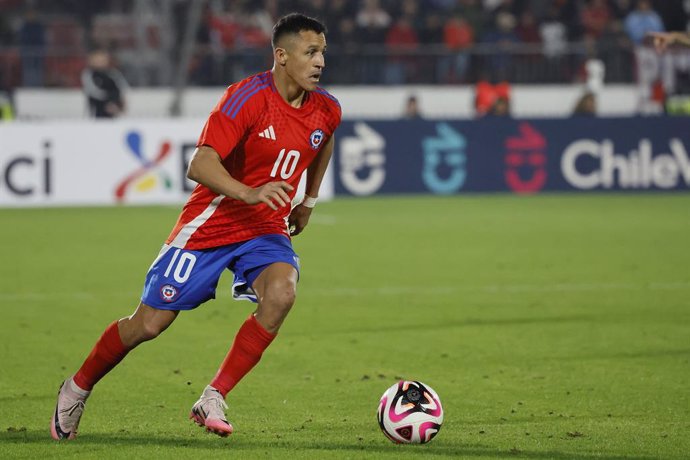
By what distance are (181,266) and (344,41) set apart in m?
19.8

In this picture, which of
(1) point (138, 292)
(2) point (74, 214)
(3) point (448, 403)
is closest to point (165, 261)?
(3) point (448, 403)

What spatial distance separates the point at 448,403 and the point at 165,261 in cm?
176

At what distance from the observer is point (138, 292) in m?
11.3

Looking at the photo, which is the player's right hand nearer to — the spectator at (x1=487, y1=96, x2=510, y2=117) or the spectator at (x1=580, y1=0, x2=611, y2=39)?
the spectator at (x1=487, y1=96, x2=510, y2=117)

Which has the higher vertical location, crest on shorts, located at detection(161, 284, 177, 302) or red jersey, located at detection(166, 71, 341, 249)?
red jersey, located at detection(166, 71, 341, 249)

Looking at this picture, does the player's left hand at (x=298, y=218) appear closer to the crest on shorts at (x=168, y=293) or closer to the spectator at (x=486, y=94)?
the crest on shorts at (x=168, y=293)

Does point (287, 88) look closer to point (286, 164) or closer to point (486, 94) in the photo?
point (286, 164)

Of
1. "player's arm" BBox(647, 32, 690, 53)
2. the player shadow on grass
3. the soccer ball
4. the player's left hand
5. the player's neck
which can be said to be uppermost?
"player's arm" BBox(647, 32, 690, 53)

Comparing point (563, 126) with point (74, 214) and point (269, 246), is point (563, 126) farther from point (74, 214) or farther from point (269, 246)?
point (269, 246)

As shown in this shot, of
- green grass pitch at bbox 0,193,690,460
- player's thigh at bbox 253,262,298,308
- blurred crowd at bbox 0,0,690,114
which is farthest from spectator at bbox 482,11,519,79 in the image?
player's thigh at bbox 253,262,298,308

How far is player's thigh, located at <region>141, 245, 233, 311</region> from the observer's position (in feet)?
19.1

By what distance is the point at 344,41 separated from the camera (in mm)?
25281

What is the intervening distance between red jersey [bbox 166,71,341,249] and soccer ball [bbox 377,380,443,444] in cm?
100

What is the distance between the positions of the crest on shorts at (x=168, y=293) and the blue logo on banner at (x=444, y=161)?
1535 cm
